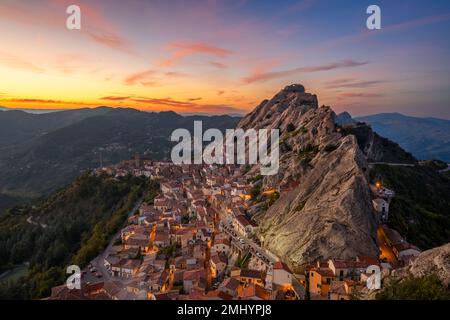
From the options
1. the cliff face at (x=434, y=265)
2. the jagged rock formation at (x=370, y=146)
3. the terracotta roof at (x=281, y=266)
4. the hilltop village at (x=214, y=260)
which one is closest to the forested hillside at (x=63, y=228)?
the hilltop village at (x=214, y=260)

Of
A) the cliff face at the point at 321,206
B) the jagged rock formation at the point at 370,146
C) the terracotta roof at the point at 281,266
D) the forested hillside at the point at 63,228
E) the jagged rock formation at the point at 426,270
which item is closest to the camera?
the jagged rock formation at the point at 426,270

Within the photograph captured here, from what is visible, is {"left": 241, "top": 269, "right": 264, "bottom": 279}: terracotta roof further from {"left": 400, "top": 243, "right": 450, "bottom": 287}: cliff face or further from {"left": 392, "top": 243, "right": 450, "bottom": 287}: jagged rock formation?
{"left": 400, "top": 243, "right": 450, "bottom": 287}: cliff face

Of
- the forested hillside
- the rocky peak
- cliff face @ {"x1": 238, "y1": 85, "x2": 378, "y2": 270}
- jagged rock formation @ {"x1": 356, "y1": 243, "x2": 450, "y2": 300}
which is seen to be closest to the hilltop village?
cliff face @ {"x1": 238, "y1": 85, "x2": 378, "y2": 270}

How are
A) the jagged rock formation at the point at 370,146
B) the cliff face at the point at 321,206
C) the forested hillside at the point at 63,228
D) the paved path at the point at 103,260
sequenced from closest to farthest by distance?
1. the cliff face at the point at 321,206
2. the paved path at the point at 103,260
3. the forested hillside at the point at 63,228
4. the jagged rock formation at the point at 370,146

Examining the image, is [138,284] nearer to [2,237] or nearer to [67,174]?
[2,237]

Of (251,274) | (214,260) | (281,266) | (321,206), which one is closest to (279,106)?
(321,206)

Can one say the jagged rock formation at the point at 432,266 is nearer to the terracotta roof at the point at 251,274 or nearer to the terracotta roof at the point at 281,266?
the terracotta roof at the point at 281,266
